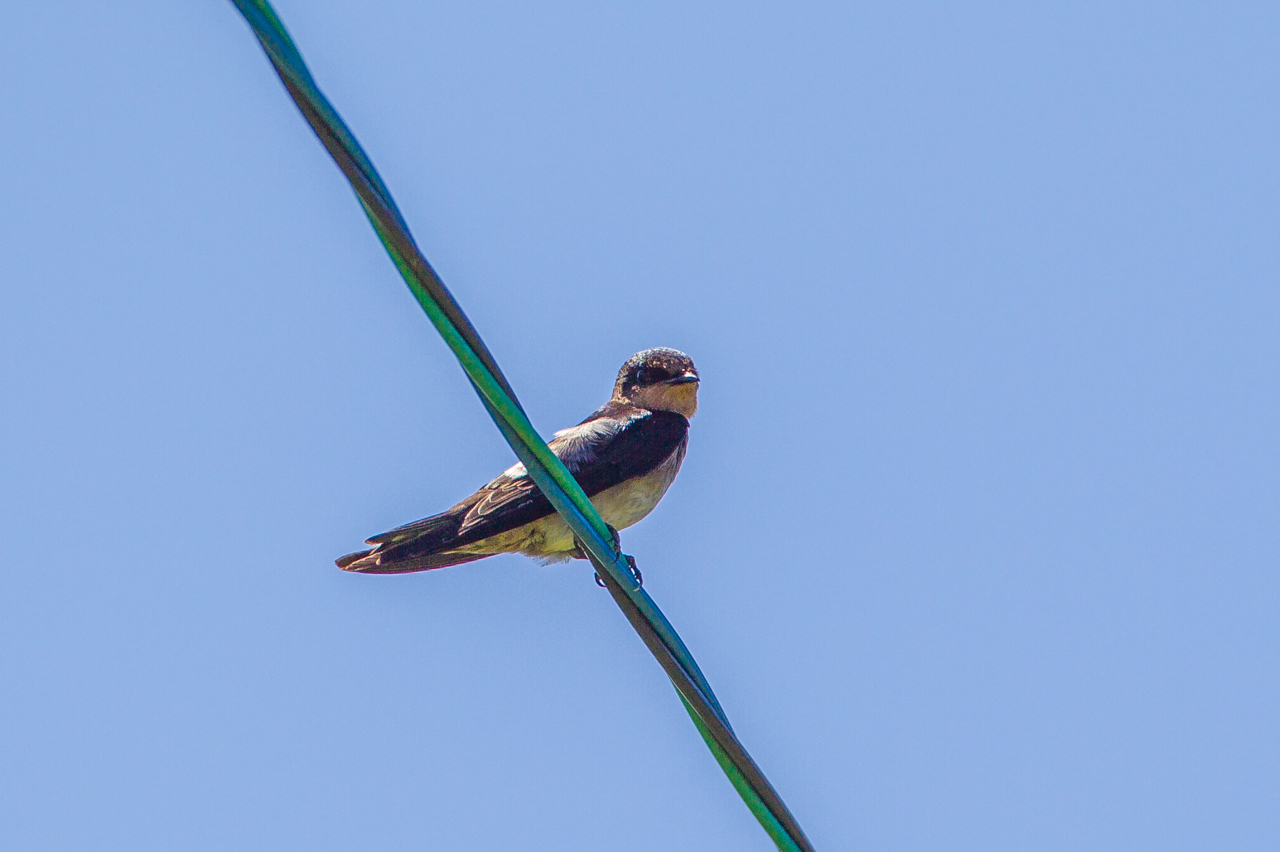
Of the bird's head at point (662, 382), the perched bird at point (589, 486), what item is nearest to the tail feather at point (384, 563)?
the perched bird at point (589, 486)

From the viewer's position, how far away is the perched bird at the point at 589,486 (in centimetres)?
547

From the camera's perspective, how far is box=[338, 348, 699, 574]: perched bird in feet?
18.0

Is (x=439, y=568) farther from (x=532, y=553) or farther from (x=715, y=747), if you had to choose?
(x=715, y=747)

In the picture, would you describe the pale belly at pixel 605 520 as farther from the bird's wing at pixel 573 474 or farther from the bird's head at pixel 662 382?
the bird's head at pixel 662 382

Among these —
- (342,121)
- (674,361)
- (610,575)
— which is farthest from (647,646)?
(674,361)

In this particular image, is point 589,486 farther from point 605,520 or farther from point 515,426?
point 515,426

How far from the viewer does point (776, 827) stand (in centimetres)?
281

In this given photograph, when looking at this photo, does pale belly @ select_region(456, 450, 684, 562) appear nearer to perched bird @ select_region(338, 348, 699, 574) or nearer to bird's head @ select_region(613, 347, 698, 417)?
perched bird @ select_region(338, 348, 699, 574)

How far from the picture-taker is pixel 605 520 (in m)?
6.19

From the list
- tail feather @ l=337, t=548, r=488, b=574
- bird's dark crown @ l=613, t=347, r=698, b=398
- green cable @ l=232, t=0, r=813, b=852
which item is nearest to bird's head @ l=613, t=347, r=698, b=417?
bird's dark crown @ l=613, t=347, r=698, b=398

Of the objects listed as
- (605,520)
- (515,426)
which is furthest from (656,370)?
(515,426)

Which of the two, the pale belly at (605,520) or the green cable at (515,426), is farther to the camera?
the pale belly at (605,520)

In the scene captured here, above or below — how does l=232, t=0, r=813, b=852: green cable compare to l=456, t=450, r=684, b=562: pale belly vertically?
below

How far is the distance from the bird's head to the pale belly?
0.51 meters
